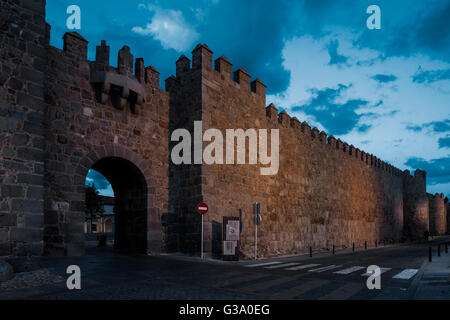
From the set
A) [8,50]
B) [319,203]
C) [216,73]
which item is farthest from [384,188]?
[8,50]

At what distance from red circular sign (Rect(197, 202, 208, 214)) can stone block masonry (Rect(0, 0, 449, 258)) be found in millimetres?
504

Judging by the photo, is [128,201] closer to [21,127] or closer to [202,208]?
[202,208]

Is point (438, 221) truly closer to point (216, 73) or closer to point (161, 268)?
point (216, 73)

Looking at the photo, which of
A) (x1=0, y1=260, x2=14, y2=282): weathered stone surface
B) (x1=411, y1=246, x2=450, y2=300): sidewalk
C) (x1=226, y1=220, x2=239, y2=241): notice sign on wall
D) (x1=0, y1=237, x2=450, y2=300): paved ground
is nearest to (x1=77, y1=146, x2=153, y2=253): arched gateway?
(x1=226, y1=220, x2=239, y2=241): notice sign on wall

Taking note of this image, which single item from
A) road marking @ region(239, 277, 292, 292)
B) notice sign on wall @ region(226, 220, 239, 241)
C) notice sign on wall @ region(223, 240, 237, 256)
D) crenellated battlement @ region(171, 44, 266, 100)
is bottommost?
notice sign on wall @ region(223, 240, 237, 256)

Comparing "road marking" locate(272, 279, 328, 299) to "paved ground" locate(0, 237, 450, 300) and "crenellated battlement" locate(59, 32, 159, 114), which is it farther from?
"crenellated battlement" locate(59, 32, 159, 114)

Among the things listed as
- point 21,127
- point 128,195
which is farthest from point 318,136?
point 21,127

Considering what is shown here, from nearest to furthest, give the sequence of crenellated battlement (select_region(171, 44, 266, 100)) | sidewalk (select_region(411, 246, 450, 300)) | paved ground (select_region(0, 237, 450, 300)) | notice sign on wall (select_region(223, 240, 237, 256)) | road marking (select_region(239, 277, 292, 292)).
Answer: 1. paved ground (select_region(0, 237, 450, 300))
2. sidewalk (select_region(411, 246, 450, 300))
3. road marking (select_region(239, 277, 292, 292))
4. notice sign on wall (select_region(223, 240, 237, 256))
5. crenellated battlement (select_region(171, 44, 266, 100))

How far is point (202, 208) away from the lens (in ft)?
41.9

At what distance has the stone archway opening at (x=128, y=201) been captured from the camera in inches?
521

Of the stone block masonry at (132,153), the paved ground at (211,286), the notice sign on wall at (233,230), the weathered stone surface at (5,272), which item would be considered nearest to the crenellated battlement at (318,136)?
the stone block masonry at (132,153)

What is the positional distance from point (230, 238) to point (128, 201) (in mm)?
4811

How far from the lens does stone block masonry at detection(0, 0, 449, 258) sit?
29.0 feet
